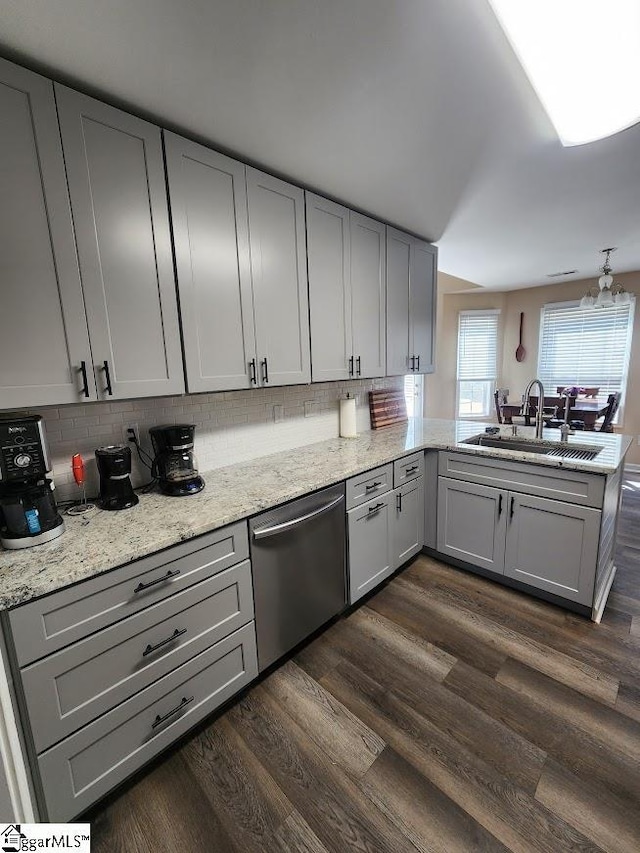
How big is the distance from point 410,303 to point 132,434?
225cm

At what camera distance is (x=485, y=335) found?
18.7 ft

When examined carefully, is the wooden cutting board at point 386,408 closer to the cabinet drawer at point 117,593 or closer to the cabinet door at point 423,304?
the cabinet door at point 423,304

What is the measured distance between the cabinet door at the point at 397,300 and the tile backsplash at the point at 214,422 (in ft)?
1.20

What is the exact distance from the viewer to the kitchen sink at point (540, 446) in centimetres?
224

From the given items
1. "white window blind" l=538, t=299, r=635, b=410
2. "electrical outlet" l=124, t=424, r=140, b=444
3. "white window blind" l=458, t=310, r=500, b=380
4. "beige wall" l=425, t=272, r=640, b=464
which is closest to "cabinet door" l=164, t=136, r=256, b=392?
"electrical outlet" l=124, t=424, r=140, b=444

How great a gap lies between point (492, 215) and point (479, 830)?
10.6 ft

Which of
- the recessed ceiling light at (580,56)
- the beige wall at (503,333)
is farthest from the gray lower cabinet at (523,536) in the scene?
the beige wall at (503,333)

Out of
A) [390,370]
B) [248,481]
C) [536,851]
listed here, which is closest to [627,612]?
[536,851]

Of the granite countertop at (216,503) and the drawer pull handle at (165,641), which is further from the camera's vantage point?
the drawer pull handle at (165,641)

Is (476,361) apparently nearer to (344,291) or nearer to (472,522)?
(472,522)

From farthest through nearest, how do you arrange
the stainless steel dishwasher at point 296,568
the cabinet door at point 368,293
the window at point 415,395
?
the window at point 415,395 → the cabinet door at point 368,293 → the stainless steel dishwasher at point 296,568

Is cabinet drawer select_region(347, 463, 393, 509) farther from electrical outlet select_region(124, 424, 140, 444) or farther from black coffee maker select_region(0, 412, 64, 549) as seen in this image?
black coffee maker select_region(0, 412, 64, 549)

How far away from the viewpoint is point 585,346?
504 centimetres

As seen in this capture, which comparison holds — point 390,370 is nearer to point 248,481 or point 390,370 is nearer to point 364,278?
point 364,278
